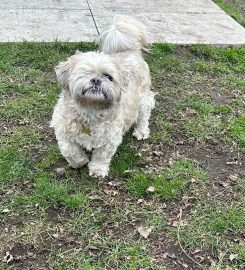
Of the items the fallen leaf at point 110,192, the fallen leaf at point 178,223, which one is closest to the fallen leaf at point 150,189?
the fallen leaf at point 110,192

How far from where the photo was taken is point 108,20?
815 cm

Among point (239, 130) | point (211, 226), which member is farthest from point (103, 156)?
point (239, 130)

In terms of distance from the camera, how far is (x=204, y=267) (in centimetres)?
412

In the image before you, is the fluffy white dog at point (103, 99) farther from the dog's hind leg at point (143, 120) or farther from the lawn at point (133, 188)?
the lawn at point (133, 188)

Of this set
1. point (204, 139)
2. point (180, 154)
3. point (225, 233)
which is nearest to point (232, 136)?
point (204, 139)

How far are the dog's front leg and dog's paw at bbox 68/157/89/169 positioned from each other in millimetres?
57

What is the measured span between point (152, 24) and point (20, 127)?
3632mm

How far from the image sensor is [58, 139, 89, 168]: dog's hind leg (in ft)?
15.5

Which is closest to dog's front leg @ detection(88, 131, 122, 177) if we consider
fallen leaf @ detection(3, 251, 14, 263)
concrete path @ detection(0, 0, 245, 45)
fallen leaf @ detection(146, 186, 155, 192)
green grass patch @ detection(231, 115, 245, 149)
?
fallen leaf @ detection(146, 186, 155, 192)

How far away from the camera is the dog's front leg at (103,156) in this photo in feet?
15.7

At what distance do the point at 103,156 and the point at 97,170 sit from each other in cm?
17

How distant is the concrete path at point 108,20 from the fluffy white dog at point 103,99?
2161 mm

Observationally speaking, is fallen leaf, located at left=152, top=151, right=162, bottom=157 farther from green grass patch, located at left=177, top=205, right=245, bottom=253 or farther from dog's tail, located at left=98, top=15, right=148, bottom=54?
dog's tail, located at left=98, top=15, right=148, bottom=54

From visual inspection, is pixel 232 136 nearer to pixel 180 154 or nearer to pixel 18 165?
Result: pixel 180 154
